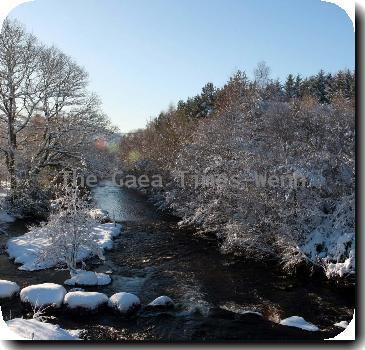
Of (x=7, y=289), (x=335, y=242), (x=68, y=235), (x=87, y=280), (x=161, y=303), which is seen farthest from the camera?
(x=335, y=242)

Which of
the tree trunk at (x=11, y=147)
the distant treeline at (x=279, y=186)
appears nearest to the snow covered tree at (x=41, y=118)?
the tree trunk at (x=11, y=147)

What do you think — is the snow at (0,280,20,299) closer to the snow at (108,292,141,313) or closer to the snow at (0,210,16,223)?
the snow at (108,292,141,313)

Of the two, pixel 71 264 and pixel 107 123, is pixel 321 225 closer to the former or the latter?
pixel 71 264

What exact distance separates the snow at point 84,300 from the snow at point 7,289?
1679 millimetres

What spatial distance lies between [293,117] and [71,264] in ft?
35.9

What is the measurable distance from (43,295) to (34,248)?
5.48m

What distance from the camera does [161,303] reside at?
36.0 feet

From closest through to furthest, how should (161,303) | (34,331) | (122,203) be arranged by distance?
(34,331), (161,303), (122,203)

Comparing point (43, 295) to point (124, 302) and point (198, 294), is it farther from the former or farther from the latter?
point (198, 294)

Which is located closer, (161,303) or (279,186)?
(161,303)

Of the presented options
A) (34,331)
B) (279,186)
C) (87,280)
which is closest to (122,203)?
(279,186)

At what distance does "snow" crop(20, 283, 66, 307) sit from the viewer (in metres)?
10.5

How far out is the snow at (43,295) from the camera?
34.5 ft

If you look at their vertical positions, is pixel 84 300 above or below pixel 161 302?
above
